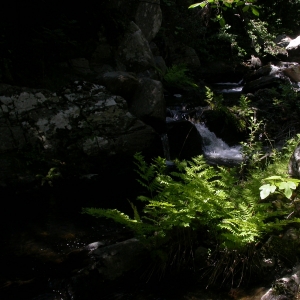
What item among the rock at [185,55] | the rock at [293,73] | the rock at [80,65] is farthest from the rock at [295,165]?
the rock at [293,73]

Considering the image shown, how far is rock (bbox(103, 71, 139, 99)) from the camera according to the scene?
7.93 metres

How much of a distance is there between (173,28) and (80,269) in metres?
13.9

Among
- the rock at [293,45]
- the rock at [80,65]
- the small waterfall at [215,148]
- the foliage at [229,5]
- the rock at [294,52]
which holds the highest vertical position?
the rock at [80,65]

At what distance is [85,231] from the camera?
488cm

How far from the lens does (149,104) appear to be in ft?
26.9

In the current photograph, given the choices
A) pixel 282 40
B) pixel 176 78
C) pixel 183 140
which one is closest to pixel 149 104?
pixel 183 140

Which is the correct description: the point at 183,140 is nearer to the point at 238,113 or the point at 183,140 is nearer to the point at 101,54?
the point at 238,113

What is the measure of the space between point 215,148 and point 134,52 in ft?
12.7

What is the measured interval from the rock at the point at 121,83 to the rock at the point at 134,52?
1564 mm

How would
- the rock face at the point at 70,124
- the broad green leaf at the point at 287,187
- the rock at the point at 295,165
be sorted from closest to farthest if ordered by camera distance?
the broad green leaf at the point at 287,187 < the rock at the point at 295,165 < the rock face at the point at 70,124

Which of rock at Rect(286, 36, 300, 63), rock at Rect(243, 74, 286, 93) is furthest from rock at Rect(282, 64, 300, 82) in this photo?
rock at Rect(243, 74, 286, 93)

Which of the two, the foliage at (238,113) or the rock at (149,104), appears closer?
the rock at (149,104)

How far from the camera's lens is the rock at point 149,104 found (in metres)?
8.15

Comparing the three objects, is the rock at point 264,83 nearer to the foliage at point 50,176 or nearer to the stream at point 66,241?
the stream at point 66,241
